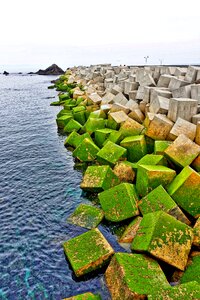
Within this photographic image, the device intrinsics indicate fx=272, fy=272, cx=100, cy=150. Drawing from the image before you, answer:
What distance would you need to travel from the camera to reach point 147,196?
21.7ft

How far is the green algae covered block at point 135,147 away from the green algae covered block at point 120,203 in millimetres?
2179

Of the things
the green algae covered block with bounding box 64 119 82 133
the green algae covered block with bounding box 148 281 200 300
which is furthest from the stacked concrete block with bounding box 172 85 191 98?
the green algae covered block with bounding box 148 281 200 300

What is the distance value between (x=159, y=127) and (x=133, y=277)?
18.1 ft

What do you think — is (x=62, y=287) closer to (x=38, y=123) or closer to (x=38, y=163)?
(x=38, y=163)

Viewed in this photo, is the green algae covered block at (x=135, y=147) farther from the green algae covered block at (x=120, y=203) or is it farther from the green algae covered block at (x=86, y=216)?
the green algae covered block at (x=86, y=216)

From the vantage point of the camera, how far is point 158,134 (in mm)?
9086

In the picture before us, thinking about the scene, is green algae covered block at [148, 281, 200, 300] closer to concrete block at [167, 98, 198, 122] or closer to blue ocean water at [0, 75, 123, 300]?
blue ocean water at [0, 75, 123, 300]

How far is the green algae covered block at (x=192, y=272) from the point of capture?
4855mm

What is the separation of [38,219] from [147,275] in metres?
3.49

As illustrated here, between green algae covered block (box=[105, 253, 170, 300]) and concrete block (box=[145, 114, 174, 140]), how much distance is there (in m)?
4.80

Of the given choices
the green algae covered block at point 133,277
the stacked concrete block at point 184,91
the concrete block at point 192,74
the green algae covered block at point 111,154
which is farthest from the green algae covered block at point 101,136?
the green algae covered block at point 133,277

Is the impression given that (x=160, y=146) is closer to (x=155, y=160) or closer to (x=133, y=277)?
(x=155, y=160)

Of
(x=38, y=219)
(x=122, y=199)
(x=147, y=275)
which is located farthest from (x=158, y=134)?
(x=147, y=275)

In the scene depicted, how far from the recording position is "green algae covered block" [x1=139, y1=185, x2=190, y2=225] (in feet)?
20.4
